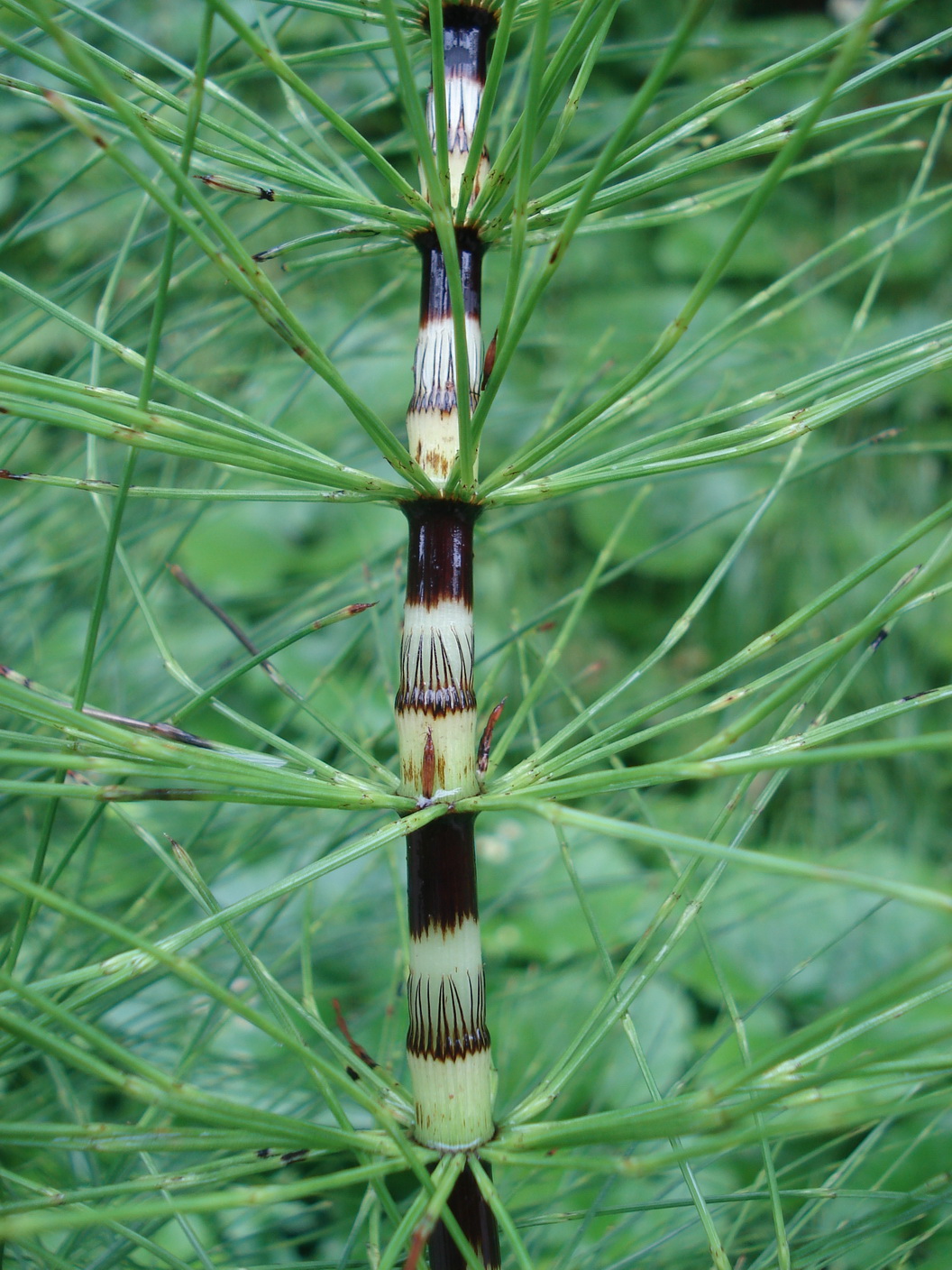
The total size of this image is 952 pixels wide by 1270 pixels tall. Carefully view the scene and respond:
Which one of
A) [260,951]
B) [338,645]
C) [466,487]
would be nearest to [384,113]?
[338,645]

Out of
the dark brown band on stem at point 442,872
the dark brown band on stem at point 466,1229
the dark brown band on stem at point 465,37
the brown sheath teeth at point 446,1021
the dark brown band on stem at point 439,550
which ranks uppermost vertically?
the dark brown band on stem at point 465,37

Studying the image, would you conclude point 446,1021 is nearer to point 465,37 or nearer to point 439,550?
point 439,550

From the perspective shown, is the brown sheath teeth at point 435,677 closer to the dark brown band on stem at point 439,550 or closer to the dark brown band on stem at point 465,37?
the dark brown band on stem at point 439,550

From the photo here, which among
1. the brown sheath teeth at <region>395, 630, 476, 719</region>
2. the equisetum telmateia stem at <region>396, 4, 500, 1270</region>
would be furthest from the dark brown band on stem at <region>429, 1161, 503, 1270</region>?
the brown sheath teeth at <region>395, 630, 476, 719</region>

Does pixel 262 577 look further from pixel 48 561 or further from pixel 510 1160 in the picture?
pixel 510 1160

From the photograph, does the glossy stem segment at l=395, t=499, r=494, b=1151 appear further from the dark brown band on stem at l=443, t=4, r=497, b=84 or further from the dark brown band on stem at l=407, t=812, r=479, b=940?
the dark brown band on stem at l=443, t=4, r=497, b=84

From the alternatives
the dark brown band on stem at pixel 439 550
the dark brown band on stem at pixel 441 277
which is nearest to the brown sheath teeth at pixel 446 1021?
the dark brown band on stem at pixel 439 550

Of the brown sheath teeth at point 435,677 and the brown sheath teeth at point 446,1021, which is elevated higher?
the brown sheath teeth at point 435,677
